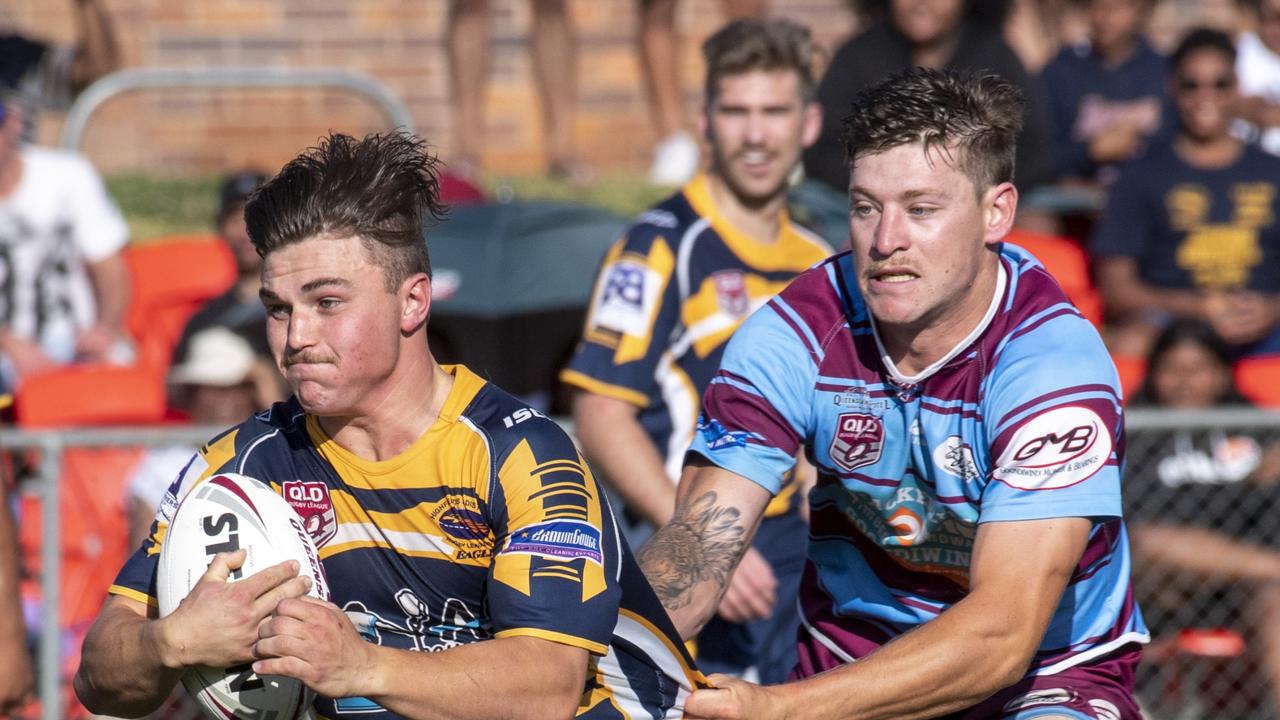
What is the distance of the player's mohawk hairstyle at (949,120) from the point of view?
349 centimetres

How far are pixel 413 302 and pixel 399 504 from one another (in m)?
0.41

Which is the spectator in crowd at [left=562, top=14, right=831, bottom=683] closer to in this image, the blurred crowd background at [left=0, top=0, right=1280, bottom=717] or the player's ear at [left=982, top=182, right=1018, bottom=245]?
the blurred crowd background at [left=0, top=0, right=1280, bottom=717]

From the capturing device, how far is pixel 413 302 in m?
3.38

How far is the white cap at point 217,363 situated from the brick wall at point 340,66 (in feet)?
15.5

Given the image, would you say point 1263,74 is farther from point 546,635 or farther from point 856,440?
point 546,635

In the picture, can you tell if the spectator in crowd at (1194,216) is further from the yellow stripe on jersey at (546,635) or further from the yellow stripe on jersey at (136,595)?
the yellow stripe on jersey at (136,595)

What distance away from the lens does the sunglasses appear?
7.95 m

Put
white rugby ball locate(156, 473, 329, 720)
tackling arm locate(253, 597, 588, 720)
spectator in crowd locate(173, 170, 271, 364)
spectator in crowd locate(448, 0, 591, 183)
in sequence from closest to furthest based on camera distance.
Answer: tackling arm locate(253, 597, 588, 720) → white rugby ball locate(156, 473, 329, 720) → spectator in crowd locate(173, 170, 271, 364) → spectator in crowd locate(448, 0, 591, 183)

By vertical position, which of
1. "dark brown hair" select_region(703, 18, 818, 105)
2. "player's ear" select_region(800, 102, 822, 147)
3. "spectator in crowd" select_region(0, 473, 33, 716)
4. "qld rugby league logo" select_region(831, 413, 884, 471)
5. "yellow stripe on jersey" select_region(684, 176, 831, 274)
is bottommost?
"spectator in crowd" select_region(0, 473, 33, 716)

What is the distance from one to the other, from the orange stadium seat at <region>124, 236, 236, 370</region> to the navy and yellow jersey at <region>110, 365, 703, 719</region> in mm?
5243

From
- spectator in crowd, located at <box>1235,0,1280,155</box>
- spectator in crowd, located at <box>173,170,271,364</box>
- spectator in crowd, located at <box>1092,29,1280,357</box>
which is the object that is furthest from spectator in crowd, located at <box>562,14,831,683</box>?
spectator in crowd, located at <box>1235,0,1280,155</box>

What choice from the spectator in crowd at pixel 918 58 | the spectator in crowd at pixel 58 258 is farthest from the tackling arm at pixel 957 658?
the spectator in crowd at pixel 58 258

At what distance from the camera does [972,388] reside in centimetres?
360

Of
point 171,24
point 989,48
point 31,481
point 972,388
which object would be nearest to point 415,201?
point 972,388
